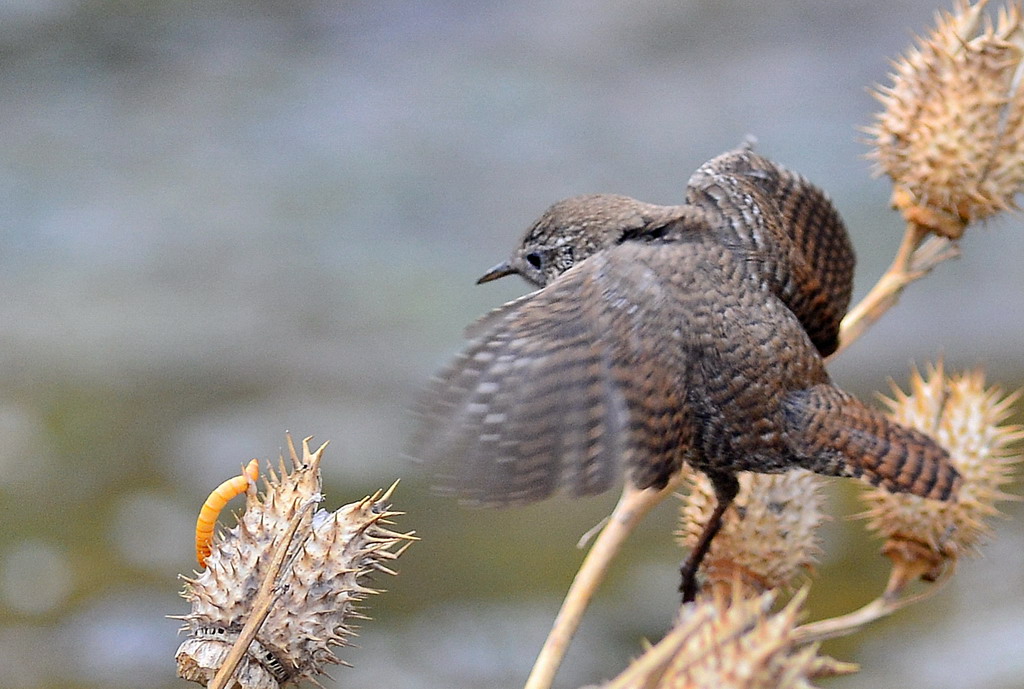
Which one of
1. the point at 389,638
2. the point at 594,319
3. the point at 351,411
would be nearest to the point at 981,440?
the point at 594,319

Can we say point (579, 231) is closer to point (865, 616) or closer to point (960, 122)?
point (960, 122)

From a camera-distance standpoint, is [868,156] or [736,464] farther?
[868,156]

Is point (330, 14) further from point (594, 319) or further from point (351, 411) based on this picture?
point (594, 319)

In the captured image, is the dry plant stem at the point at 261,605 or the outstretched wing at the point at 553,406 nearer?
the dry plant stem at the point at 261,605

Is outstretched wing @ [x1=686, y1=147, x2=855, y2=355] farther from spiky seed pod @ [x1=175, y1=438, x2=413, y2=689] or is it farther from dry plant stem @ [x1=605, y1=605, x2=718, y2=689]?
dry plant stem @ [x1=605, y1=605, x2=718, y2=689]

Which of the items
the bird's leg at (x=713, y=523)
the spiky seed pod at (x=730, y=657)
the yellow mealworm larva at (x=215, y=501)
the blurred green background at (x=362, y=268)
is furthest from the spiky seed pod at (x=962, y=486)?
the blurred green background at (x=362, y=268)

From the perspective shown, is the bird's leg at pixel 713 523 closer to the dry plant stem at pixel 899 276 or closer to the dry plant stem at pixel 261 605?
the dry plant stem at pixel 899 276
